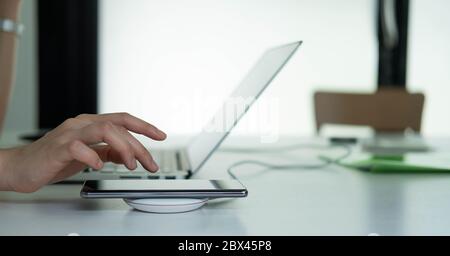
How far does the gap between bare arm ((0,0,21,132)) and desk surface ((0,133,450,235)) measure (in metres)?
0.55

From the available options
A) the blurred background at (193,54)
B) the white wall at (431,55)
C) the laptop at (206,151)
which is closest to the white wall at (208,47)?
the blurred background at (193,54)

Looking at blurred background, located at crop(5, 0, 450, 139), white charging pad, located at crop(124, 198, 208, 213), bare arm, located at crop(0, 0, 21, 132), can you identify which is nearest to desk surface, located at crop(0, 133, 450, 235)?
white charging pad, located at crop(124, 198, 208, 213)

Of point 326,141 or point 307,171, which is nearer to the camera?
point 307,171

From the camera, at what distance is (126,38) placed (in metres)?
2.84

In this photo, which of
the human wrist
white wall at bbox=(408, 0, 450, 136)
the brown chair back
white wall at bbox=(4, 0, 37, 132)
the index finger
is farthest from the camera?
white wall at bbox=(408, 0, 450, 136)

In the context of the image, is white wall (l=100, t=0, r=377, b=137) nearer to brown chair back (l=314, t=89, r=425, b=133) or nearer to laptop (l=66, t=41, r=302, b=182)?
brown chair back (l=314, t=89, r=425, b=133)

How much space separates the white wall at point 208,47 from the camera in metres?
2.84

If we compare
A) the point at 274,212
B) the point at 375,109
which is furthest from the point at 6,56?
the point at 375,109

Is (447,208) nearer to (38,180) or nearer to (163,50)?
(38,180)

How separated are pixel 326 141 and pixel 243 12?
148 cm

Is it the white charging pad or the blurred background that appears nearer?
the white charging pad

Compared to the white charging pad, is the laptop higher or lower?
higher

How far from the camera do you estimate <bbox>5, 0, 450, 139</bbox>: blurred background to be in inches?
110
